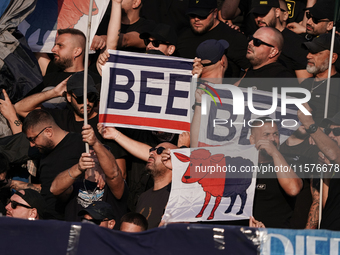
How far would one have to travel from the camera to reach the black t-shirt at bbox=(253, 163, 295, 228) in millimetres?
5555

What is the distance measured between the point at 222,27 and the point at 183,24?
82 cm

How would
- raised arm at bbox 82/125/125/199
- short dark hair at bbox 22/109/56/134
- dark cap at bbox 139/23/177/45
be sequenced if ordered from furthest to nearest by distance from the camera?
1. dark cap at bbox 139/23/177/45
2. short dark hair at bbox 22/109/56/134
3. raised arm at bbox 82/125/125/199

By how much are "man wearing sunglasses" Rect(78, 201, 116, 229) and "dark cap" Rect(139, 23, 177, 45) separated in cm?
226

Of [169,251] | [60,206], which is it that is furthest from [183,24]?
[169,251]

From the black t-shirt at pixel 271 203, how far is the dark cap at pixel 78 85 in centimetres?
211

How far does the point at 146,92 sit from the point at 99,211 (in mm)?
1729

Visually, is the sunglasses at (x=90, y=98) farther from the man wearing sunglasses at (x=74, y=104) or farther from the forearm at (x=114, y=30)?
the forearm at (x=114, y=30)

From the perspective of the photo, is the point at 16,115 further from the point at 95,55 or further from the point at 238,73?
the point at 238,73

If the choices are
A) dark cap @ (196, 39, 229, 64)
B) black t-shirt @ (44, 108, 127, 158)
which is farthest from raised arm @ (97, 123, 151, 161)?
dark cap @ (196, 39, 229, 64)

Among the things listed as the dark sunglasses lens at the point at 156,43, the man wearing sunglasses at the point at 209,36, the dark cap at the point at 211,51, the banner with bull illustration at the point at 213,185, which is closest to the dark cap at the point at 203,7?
the man wearing sunglasses at the point at 209,36

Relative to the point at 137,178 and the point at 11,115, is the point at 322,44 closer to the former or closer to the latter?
the point at 137,178

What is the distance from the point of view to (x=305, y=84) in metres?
6.32

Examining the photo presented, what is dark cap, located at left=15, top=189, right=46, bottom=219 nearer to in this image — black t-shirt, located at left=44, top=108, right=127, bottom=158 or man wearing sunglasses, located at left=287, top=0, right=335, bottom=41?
black t-shirt, located at left=44, top=108, right=127, bottom=158

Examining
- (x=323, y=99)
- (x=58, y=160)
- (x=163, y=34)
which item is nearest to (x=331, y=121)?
(x=323, y=99)
